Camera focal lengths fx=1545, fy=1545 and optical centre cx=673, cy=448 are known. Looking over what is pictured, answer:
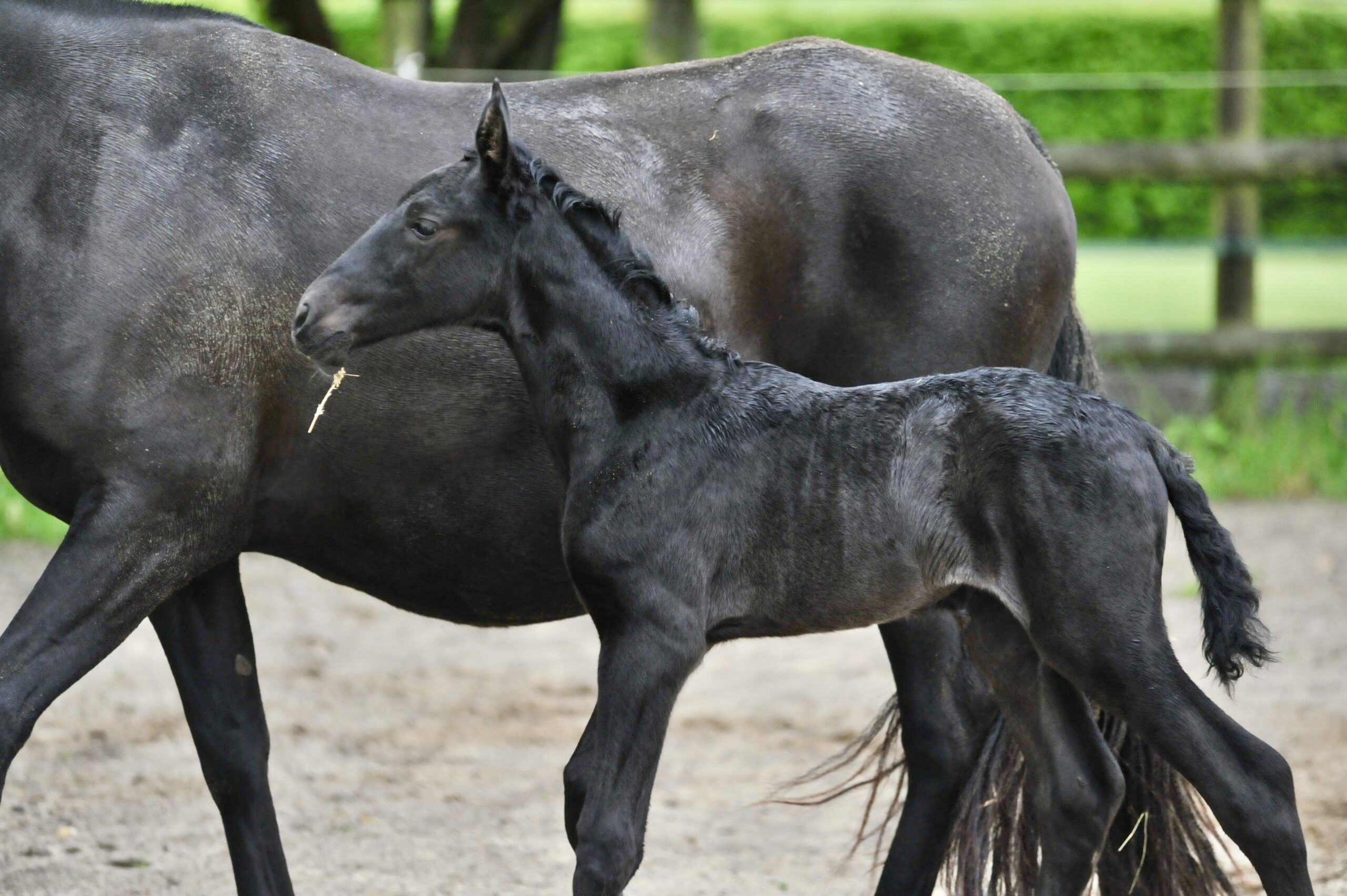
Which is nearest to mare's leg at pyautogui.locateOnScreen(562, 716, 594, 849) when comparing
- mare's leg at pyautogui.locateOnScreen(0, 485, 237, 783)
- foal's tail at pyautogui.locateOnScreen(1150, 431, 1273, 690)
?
mare's leg at pyautogui.locateOnScreen(0, 485, 237, 783)

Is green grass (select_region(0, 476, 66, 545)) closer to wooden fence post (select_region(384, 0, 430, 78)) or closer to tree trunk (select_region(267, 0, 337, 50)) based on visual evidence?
tree trunk (select_region(267, 0, 337, 50))

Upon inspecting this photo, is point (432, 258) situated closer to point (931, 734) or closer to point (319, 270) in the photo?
point (319, 270)

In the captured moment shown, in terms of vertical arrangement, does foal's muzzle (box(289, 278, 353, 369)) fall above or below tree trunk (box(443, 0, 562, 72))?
below

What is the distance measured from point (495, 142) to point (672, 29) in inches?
242

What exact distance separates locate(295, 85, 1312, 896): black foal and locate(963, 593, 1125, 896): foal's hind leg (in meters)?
0.02

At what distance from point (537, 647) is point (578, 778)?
3.98 m

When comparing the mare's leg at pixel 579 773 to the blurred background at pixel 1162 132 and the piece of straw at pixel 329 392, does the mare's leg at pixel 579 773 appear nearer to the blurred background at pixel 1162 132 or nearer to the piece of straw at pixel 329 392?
the piece of straw at pixel 329 392

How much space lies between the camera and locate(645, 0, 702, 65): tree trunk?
8656mm

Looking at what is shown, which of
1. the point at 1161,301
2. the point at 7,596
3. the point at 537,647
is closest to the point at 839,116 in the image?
the point at 537,647

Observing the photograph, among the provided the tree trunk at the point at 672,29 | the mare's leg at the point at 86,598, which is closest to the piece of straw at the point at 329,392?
the mare's leg at the point at 86,598

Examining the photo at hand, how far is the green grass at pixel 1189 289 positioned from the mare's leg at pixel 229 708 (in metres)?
11.3

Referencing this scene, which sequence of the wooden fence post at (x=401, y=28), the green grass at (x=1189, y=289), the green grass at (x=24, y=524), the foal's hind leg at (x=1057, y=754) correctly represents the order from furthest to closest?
1. the green grass at (x=1189, y=289)
2. the wooden fence post at (x=401, y=28)
3. the green grass at (x=24, y=524)
4. the foal's hind leg at (x=1057, y=754)

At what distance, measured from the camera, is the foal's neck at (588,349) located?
2.89 meters

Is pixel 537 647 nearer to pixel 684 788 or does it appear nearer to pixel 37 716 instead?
pixel 684 788
